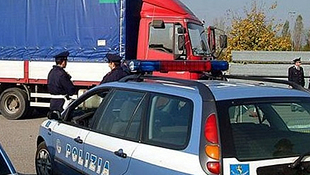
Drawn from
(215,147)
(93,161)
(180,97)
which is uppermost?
(180,97)

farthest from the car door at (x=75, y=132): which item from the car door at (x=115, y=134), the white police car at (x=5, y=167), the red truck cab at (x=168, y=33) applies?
the red truck cab at (x=168, y=33)

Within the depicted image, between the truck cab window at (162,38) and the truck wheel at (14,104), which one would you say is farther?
the truck wheel at (14,104)

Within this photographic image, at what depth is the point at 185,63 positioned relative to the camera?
17.7ft

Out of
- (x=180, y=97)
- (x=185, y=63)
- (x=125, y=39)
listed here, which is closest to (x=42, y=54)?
(x=125, y=39)

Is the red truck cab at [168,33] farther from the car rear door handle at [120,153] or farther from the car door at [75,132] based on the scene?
the car rear door handle at [120,153]

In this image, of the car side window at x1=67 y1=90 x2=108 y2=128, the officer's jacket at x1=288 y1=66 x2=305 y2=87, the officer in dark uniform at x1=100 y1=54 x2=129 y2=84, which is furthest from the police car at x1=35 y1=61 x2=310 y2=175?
the officer's jacket at x1=288 y1=66 x2=305 y2=87

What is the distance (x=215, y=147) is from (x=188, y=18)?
8506 mm

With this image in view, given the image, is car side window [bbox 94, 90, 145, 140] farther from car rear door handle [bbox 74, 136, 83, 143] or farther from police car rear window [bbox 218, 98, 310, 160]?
police car rear window [bbox 218, 98, 310, 160]

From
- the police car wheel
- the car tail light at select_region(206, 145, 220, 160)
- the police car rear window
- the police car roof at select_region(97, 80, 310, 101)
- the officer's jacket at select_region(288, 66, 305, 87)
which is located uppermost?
the police car roof at select_region(97, 80, 310, 101)

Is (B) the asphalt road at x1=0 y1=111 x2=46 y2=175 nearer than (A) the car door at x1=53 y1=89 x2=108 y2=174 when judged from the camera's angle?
No

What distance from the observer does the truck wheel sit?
42.4 feet

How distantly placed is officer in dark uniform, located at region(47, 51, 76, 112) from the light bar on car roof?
3.83 meters

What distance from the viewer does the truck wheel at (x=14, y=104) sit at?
12938mm

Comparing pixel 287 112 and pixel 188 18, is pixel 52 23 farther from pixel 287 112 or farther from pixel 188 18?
pixel 287 112
